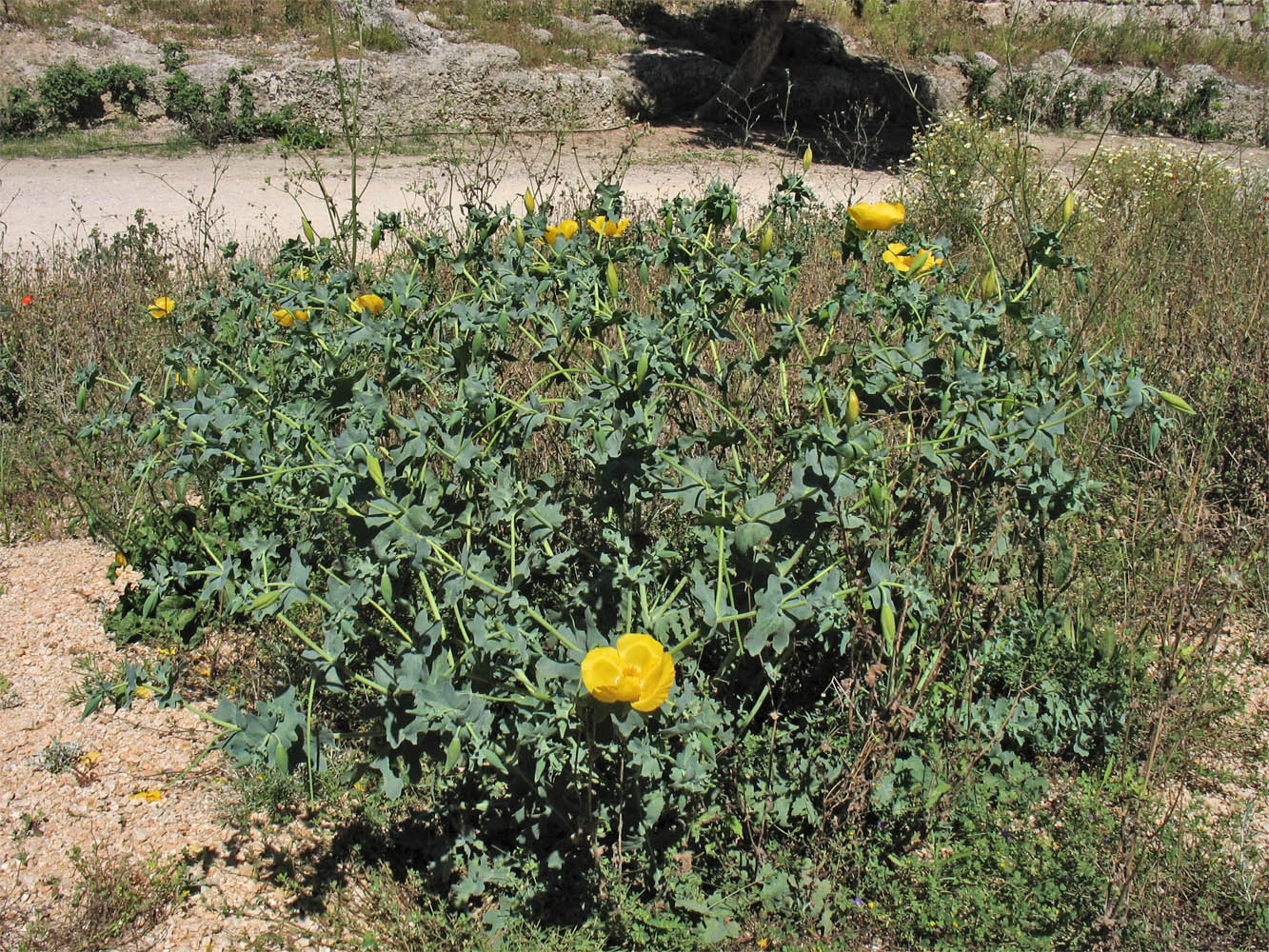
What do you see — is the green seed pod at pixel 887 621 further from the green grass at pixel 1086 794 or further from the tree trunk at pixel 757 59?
the tree trunk at pixel 757 59

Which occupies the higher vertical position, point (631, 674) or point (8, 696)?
point (631, 674)

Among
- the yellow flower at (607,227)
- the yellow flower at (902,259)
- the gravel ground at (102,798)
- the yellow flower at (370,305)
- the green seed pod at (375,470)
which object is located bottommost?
the gravel ground at (102,798)

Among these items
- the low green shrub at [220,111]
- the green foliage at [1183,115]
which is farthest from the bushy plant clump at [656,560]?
the green foliage at [1183,115]

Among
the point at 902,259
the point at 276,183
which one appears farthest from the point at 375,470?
the point at 276,183

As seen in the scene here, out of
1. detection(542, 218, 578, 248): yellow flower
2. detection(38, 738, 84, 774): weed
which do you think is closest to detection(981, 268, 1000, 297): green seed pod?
detection(542, 218, 578, 248): yellow flower

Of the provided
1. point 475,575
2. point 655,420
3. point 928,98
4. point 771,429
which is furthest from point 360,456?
point 928,98

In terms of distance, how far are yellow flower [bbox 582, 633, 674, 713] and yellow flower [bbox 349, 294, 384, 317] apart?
1.26m

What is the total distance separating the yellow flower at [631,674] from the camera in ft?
5.07

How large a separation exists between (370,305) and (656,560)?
108 cm

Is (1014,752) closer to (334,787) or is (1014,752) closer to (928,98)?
(334,787)

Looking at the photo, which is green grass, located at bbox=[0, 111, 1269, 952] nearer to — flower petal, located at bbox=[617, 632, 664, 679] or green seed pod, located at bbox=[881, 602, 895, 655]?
green seed pod, located at bbox=[881, 602, 895, 655]

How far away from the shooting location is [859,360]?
2.07 m

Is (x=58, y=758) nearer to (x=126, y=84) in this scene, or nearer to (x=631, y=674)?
(x=631, y=674)

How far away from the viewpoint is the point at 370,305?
2537mm
